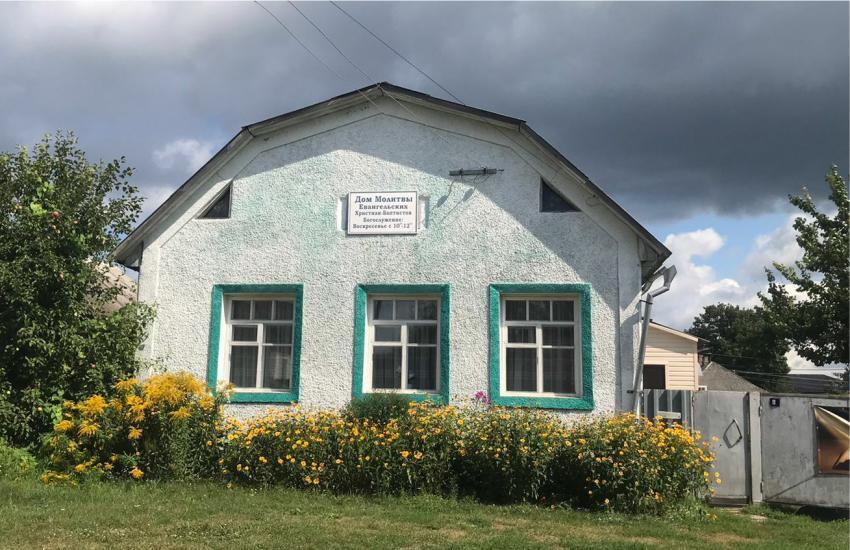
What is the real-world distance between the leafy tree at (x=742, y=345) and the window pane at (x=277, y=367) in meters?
54.3

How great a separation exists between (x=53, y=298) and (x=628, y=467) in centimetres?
864

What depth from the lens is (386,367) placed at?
11133mm

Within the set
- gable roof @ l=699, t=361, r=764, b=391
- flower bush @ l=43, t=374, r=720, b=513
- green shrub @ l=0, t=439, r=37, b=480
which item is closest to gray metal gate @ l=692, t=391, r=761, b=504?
flower bush @ l=43, t=374, r=720, b=513

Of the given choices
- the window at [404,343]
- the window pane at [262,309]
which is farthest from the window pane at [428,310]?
the window pane at [262,309]

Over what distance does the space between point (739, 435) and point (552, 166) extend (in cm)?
472

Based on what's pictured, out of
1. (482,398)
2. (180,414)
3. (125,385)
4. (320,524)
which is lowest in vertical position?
(320,524)

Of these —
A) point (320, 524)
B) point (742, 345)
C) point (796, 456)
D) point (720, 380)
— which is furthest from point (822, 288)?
point (742, 345)

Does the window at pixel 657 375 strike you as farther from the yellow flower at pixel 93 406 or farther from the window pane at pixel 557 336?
the yellow flower at pixel 93 406

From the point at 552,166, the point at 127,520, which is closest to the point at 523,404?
the point at 552,166

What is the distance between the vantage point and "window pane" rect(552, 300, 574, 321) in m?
10.9

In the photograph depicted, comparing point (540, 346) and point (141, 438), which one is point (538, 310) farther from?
point (141, 438)

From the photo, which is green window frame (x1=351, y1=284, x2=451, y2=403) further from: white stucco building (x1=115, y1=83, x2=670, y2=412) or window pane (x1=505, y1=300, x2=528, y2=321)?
window pane (x1=505, y1=300, x2=528, y2=321)

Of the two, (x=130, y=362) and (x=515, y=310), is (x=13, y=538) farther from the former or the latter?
(x=515, y=310)

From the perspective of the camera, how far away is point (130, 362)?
36.9 ft
